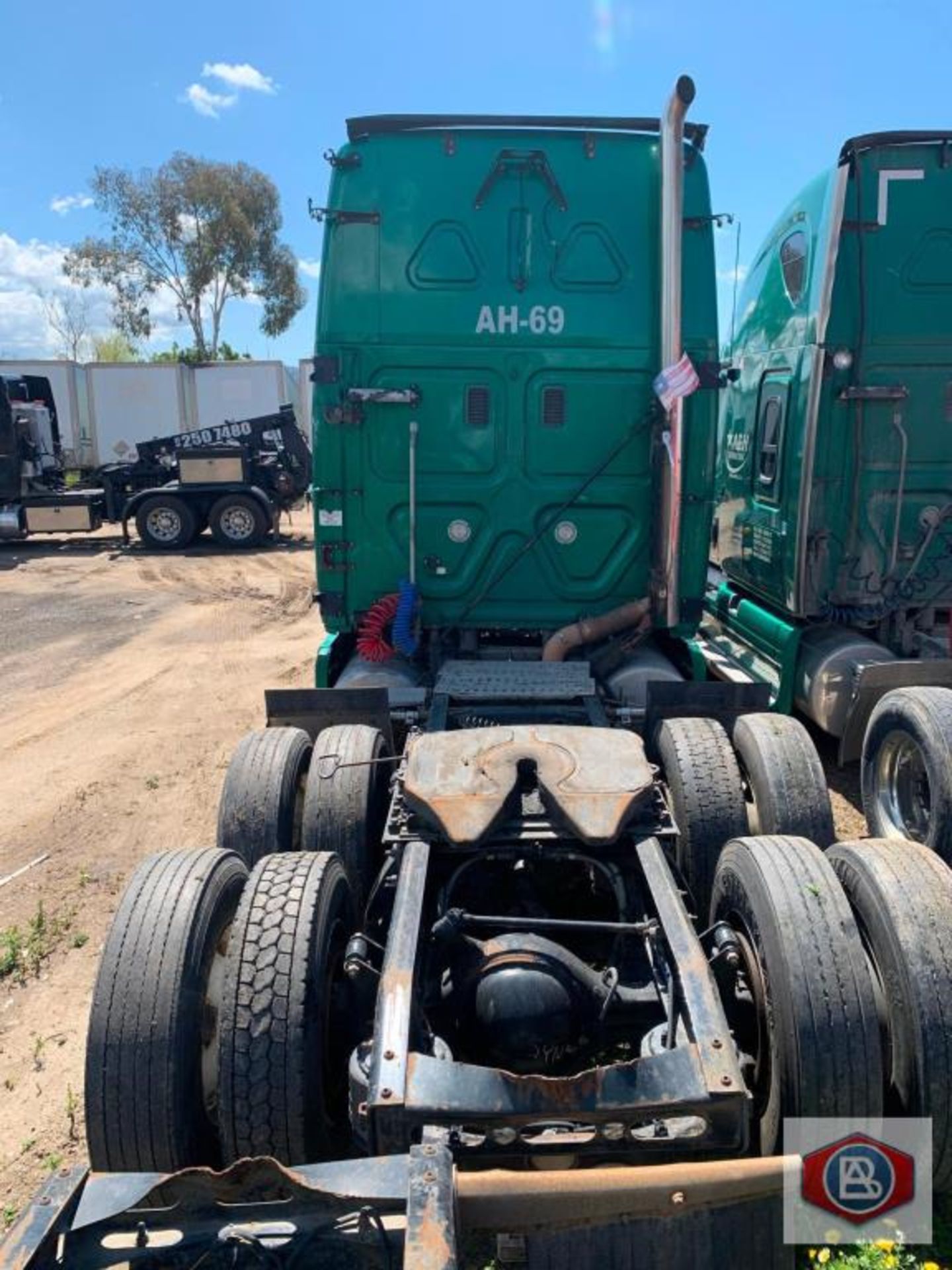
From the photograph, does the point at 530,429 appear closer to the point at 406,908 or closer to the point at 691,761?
the point at 691,761

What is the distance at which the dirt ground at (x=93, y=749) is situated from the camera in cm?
371

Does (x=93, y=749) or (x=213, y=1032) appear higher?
(x=213, y=1032)

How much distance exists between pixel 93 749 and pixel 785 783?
5286 mm

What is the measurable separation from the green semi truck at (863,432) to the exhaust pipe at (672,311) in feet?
4.08

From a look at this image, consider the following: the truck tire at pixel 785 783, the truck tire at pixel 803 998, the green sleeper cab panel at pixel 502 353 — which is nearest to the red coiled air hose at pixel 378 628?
the green sleeper cab panel at pixel 502 353

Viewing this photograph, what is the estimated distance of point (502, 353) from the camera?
17.3 ft

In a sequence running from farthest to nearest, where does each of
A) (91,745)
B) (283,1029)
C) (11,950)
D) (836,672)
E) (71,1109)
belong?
(91,745) < (836,672) < (11,950) < (71,1109) < (283,1029)

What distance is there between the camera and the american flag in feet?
16.1

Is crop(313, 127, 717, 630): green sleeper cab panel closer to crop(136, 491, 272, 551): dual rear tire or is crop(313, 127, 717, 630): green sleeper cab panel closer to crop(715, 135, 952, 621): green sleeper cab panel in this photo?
crop(715, 135, 952, 621): green sleeper cab panel

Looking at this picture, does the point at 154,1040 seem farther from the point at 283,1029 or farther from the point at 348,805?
the point at 348,805

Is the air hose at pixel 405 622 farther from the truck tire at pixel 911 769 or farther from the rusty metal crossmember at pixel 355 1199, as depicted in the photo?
the rusty metal crossmember at pixel 355 1199

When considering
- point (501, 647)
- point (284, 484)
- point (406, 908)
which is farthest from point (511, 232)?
point (284, 484)

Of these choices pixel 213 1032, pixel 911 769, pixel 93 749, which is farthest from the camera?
pixel 93 749

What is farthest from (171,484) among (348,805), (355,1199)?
(355,1199)
